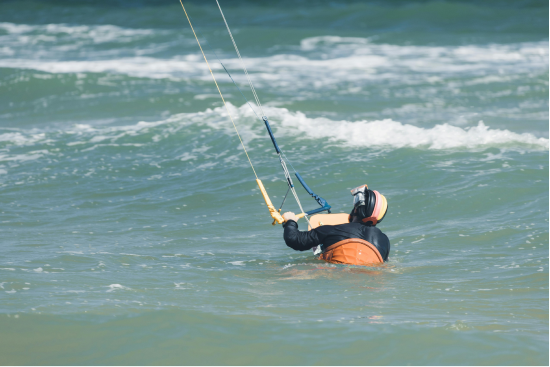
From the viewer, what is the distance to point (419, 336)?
4.41 metres

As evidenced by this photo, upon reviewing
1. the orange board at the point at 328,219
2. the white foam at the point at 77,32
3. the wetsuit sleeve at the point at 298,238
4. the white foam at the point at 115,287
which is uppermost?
the white foam at the point at 77,32

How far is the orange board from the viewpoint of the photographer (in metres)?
6.42

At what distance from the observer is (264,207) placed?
30.2ft

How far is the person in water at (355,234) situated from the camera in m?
5.90

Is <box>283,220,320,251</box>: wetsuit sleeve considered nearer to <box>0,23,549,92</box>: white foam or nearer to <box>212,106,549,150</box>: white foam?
<box>212,106,549,150</box>: white foam

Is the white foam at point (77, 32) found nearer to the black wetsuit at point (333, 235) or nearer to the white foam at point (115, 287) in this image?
the black wetsuit at point (333, 235)

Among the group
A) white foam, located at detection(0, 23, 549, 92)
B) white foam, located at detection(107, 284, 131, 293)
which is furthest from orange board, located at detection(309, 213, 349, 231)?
white foam, located at detection(0, 23, 549, 92)

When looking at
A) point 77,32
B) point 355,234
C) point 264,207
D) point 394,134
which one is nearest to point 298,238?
point 355,234

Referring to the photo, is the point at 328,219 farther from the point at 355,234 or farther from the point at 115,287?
the point at 115,287

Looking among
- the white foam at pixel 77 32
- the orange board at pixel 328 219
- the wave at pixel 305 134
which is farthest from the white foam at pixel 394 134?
the white foam at pixel 77 32

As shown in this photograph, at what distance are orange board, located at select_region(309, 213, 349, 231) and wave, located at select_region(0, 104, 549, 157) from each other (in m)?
5.63

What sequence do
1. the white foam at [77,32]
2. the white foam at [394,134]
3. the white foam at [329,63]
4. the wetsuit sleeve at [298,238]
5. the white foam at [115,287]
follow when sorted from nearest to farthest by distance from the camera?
the white foam at [115,287] < the wetsuit sleeve at [298,238] < the white foam at [394,134] < the white foam at [329,63] < the white foam at [77,32]

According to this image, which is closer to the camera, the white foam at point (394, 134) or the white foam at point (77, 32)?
the white foam at point (394, 134)

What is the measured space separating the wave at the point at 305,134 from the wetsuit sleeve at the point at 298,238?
20.3ft
